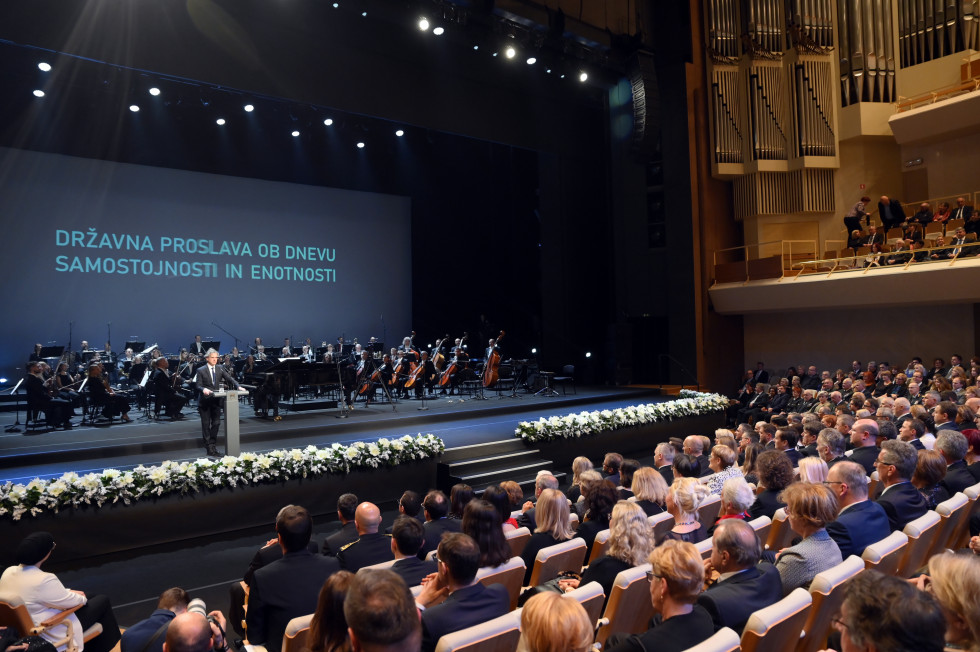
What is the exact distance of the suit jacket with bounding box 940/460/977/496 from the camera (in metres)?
4.24

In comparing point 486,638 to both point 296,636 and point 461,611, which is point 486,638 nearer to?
point 461,611

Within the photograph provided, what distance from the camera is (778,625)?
228 cm

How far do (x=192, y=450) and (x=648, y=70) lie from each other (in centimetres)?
982

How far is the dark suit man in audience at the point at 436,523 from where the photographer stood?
3873mm

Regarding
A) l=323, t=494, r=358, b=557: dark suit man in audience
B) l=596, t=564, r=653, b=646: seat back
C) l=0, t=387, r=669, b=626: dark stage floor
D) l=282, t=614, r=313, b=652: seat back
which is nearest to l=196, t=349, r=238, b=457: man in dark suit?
l=0, t=387, r=669, b=626: dark stage floor

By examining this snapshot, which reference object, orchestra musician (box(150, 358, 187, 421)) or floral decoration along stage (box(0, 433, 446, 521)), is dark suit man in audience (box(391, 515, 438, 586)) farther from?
orchestra musician (box(150, 358, 187, 421))

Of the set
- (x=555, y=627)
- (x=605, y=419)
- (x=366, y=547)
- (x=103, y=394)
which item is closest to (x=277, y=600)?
(x=366, y=547)

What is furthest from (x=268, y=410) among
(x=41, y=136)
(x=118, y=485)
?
(x=41, y=136)

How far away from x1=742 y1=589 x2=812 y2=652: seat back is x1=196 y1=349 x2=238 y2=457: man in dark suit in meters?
6.32

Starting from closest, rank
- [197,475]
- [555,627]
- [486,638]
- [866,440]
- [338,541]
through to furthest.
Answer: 1. [555,627]
2. [486,638]
3. [338,541]
4. [866,440]
5. [197,475]

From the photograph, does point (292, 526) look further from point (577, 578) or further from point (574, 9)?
point (574, 9)

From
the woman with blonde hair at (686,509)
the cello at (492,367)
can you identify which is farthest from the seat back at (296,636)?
the cello at (492,367)

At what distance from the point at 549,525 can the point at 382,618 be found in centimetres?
201

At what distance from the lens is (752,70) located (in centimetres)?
1459
